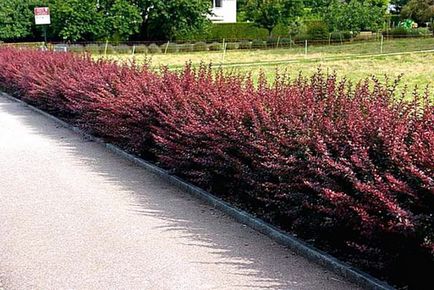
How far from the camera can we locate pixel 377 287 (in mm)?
5086

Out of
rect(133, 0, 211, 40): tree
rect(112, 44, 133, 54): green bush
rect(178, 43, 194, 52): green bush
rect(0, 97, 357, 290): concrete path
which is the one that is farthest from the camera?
rect(133, 0, 211, 40): tree

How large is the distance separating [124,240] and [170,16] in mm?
48127

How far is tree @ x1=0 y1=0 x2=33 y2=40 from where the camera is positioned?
5147cm

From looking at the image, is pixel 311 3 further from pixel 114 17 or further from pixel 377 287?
pixel 377 287

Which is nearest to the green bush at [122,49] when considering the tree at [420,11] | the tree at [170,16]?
the tree at [170,16]

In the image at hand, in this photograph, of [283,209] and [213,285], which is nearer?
[213,285]

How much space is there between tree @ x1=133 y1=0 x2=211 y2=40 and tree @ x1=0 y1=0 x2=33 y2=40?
8.27 meters

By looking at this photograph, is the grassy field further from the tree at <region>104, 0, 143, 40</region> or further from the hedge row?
the tree at <region>104, 0, 143, 40</region>

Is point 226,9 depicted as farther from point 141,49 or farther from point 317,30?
point 141,49

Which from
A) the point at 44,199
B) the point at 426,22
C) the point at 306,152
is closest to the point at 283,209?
the point at 306,152

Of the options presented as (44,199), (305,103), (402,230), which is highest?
(305,103)

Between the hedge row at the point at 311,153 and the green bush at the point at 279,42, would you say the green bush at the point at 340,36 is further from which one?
the hedge row at the point at 311,153

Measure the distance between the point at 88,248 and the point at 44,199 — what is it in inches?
85.0

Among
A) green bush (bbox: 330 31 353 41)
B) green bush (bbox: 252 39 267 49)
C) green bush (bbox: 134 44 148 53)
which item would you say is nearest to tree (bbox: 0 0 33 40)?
green bush (bbox: 134 44 148 53)
